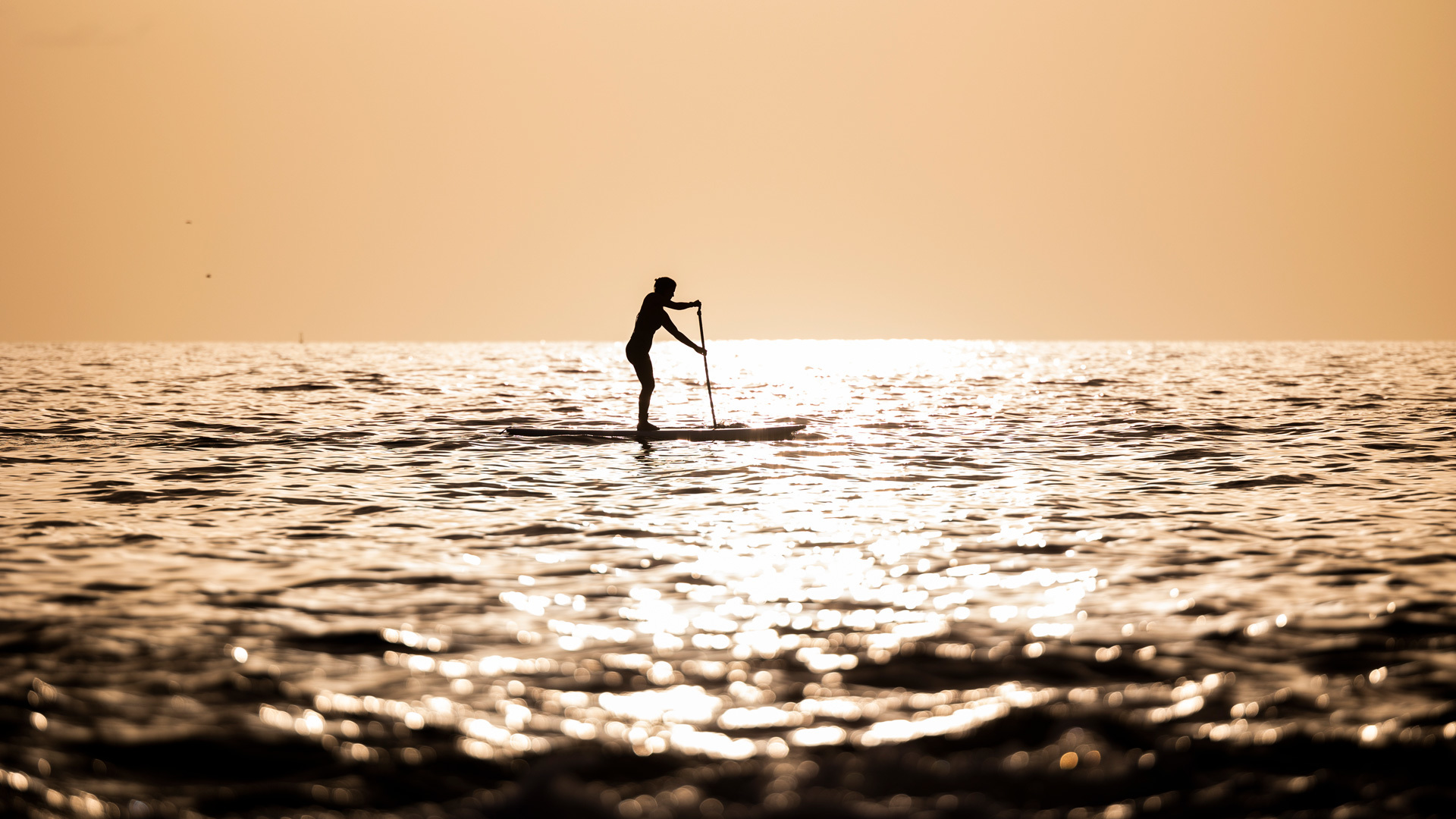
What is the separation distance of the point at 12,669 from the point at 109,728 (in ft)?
4.12

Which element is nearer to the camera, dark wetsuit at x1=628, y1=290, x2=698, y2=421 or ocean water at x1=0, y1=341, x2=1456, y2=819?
ocean water at x1=0, y1=341, x2=1456, y2=819

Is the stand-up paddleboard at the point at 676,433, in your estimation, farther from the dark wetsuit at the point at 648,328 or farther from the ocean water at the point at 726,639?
the ocean water at the point at 726,639

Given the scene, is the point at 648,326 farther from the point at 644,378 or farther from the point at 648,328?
the point at 644,378

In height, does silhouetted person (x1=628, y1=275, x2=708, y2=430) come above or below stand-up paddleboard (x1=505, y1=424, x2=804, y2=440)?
above

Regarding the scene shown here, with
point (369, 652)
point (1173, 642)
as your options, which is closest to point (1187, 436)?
point (1173, 642)

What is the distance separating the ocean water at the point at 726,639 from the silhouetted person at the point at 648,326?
3261mm

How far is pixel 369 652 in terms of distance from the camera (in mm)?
5938

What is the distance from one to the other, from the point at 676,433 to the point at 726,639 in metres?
12.7

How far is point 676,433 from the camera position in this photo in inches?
746

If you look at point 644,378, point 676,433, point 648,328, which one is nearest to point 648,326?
point 648,328

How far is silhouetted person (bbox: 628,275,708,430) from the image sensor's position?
18.3 metres

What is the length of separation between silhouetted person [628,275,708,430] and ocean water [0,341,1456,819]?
3.26 m

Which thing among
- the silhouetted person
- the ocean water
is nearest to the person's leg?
the silhouetted person

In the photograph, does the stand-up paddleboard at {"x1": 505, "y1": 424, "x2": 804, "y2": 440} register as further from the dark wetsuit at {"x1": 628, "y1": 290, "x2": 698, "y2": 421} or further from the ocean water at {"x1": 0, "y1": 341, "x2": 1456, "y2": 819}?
the ocean water at {"x1": 0, "y1": 341, "x2": 1456, "y2": 819}
